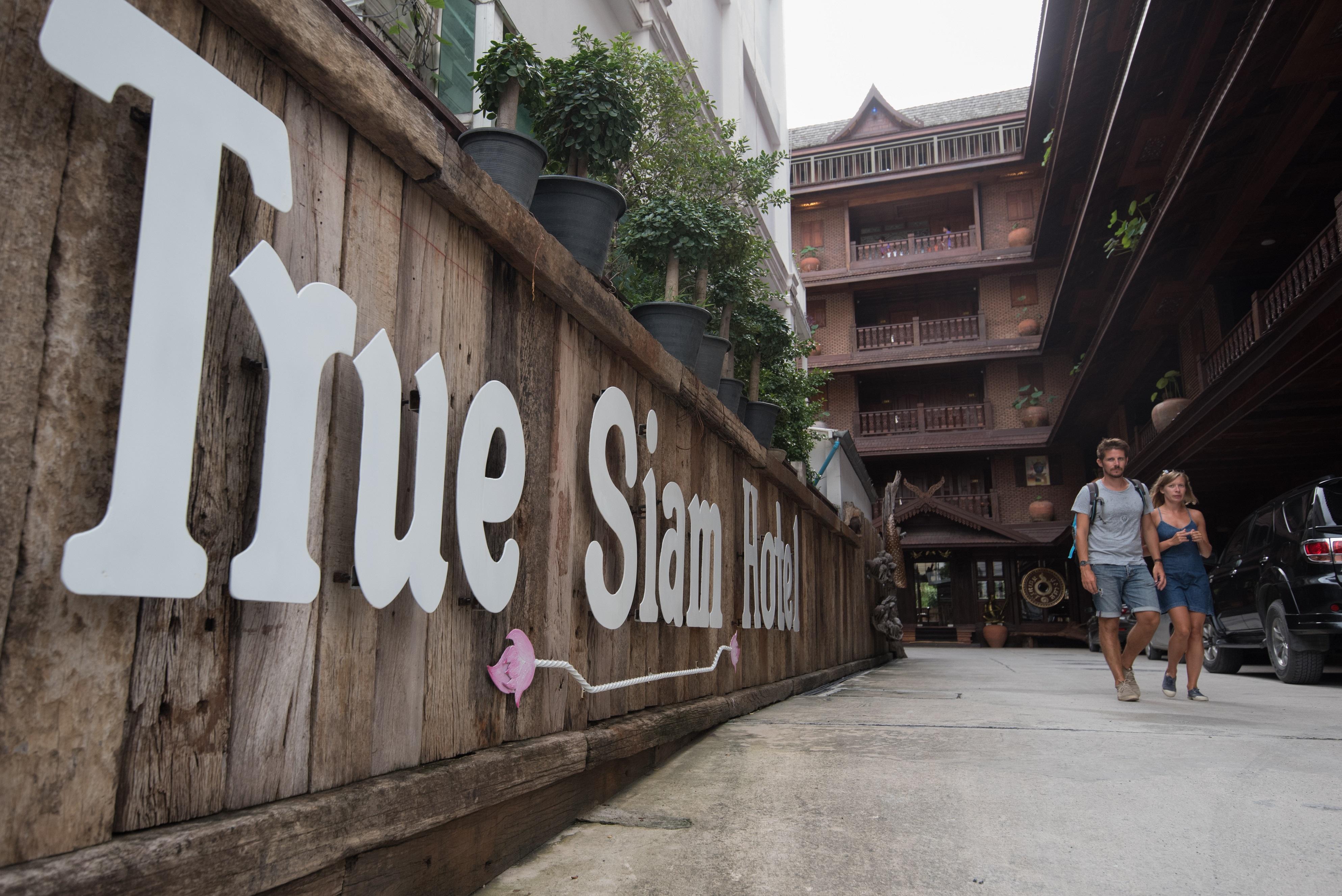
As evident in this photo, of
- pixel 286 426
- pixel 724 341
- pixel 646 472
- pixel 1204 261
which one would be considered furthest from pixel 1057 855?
pixel 1204 261

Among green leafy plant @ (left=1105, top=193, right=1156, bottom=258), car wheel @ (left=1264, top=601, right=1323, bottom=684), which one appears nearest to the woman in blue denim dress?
car wheel @ (left=1264, top=601, right=1323, bottom=684)

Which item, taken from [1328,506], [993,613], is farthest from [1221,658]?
[993,613]

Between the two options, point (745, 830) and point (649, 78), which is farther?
point (649, 78)

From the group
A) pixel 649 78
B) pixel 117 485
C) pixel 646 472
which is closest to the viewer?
pixel 117 485

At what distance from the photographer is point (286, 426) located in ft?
3.98

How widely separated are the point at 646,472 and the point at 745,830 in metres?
1.17

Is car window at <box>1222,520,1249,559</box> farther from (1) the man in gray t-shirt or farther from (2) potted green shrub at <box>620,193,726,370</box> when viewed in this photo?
(2) potted green shrub at <box>620,193,726,370</box>

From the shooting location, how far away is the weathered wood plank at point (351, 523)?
4.29 feet

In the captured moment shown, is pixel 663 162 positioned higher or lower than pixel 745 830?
higher

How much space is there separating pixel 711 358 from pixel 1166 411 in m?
9.69

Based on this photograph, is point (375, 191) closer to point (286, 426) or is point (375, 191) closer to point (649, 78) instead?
point (286, 426)

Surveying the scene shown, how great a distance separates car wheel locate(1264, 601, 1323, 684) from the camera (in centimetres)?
654

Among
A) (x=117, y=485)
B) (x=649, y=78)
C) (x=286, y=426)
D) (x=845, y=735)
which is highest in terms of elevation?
(x=649, y=78)

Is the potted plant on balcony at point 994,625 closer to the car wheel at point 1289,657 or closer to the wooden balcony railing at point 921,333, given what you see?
the wooden balcony railing at point 921,333
